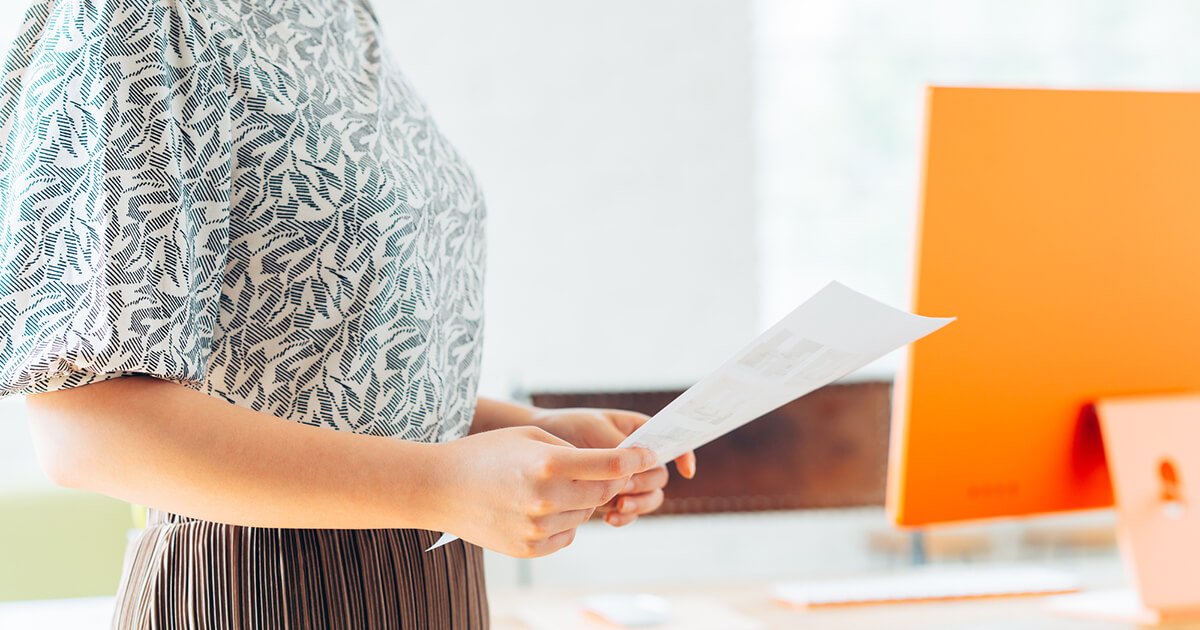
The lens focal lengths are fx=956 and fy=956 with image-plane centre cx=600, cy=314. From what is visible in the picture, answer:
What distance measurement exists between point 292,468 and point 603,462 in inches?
6.2

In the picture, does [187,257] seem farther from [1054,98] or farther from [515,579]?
[515,579]

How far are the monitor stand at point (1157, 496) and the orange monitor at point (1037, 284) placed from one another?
0.10ft

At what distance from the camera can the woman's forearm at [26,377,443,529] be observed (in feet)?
1.54

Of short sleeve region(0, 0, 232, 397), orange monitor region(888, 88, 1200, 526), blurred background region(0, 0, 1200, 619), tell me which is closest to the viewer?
short sleeve region(0, 0, 232, 397)

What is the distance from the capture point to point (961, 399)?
1.00 meters

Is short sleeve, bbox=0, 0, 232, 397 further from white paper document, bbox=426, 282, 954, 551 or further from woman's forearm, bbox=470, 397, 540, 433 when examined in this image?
woman's forearm, bbox=470, 397, 540, 433

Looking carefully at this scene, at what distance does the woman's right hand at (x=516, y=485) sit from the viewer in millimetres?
482

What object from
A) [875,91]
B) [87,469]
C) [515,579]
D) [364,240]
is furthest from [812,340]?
[875,91]

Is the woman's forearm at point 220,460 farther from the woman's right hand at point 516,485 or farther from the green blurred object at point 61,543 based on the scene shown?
the green blurred object at point 61,543

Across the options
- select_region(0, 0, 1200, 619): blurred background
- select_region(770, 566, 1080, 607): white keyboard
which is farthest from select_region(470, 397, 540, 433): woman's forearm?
select_region(0, 0, 1200, 619): blurred background

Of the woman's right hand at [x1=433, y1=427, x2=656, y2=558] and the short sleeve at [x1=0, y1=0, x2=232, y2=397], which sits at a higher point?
the short sleeve at [x1=0, y1=0, x2=232, y2=397]

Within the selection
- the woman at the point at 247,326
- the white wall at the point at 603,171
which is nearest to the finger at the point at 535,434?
the woman at the point at 247,326

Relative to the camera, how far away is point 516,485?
1.59 feet

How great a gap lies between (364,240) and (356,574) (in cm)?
21
